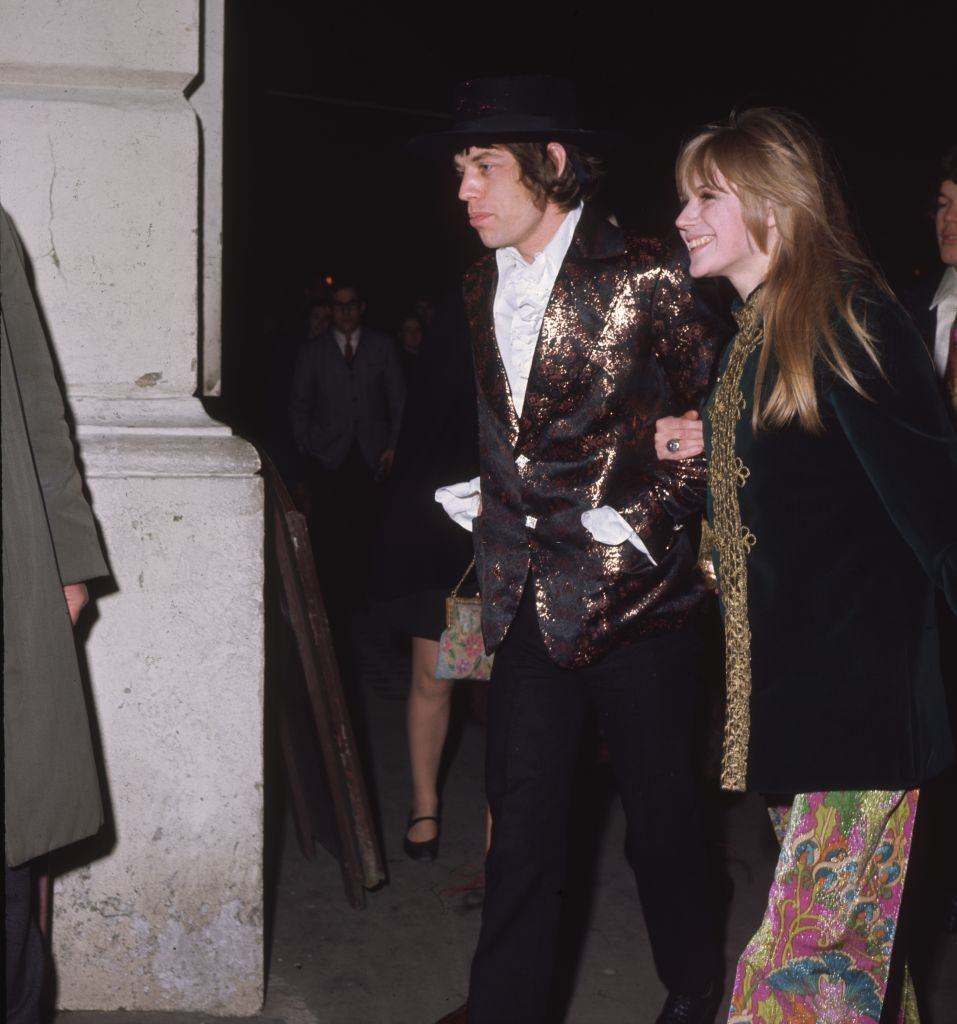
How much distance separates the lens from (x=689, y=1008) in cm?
302

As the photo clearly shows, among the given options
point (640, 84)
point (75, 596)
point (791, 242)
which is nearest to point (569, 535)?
point (791, 242)

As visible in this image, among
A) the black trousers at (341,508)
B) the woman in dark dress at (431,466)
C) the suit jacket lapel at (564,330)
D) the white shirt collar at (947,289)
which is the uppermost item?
the suit jacket lapel at (564,330)

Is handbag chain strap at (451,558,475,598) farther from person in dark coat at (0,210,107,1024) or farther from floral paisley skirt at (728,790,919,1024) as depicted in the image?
floral paisley skirt at (728,790,919,1024)

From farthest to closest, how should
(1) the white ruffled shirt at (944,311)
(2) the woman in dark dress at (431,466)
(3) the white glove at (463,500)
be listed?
1. (1) the white ruffled shirt at (944,311)
2. (2) the woman in dark dress at (431,466)
3. (3) the white glove at (463,500)

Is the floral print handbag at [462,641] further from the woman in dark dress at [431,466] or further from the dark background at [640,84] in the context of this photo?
the dark background at [640,84]

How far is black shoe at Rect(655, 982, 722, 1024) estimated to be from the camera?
302cm

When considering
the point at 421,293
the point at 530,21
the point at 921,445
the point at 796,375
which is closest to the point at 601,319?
the point at 796,375

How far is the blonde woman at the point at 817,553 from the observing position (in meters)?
2.13

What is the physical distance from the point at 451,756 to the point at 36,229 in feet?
10.7

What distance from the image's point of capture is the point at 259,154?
19.8 meters

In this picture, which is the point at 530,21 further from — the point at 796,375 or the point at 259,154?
the point at 259,154

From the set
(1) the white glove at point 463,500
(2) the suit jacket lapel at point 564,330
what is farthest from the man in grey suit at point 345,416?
(2) the suit jacket lapel at point 564,330

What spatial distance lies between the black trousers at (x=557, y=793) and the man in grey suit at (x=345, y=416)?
5561 mm

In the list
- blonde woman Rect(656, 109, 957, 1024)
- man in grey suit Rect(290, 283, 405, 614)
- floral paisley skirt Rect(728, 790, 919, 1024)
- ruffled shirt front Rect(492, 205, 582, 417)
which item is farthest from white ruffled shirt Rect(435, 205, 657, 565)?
man in grey suit Rect(290, 283, 405, 614)
